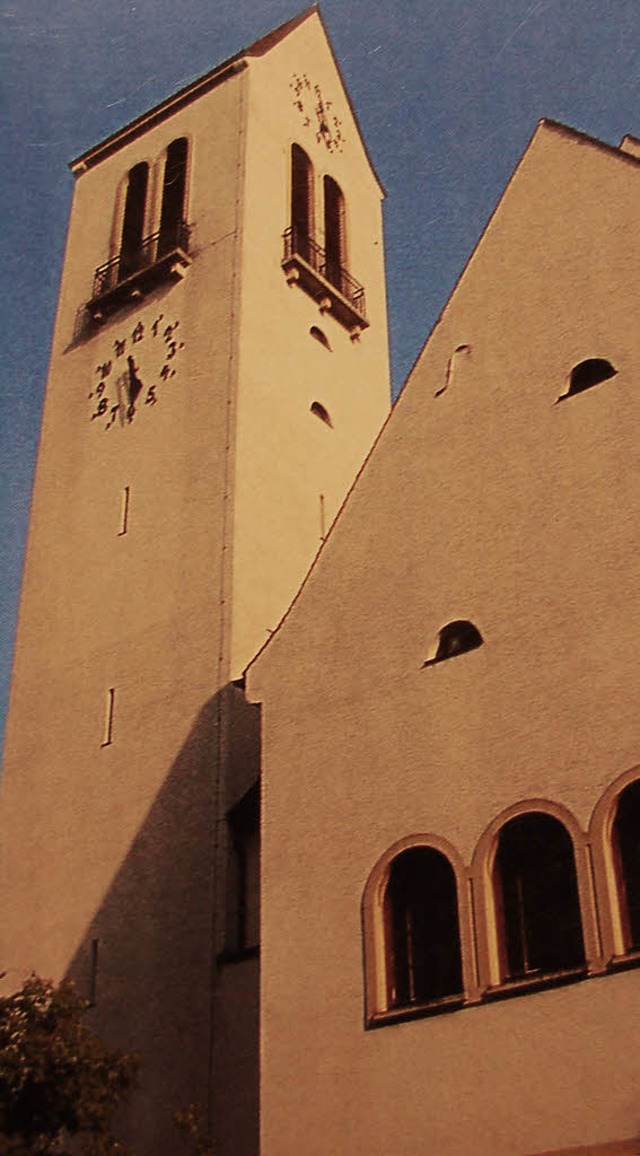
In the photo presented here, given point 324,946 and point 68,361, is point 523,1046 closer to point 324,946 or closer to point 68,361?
point 324,946

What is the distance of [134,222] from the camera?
29344 millimetres

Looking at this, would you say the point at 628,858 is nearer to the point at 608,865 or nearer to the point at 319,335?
the point at 608,865

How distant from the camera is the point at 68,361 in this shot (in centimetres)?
2797

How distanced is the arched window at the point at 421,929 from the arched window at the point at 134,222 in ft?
54.5

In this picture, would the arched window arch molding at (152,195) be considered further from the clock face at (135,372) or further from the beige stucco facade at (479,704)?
the beige stucco facade at (479,704)

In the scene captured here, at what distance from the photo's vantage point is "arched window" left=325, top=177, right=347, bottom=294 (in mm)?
29172

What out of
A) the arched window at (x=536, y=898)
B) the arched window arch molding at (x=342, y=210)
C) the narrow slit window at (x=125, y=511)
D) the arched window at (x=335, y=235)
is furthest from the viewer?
the arched window arch molding at (x=342, y=210)

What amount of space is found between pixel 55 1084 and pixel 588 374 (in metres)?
9.16

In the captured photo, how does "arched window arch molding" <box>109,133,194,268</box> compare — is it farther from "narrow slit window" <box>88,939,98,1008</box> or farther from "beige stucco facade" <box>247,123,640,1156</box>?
"narrow slit window" <box>88,939,98,1008</box>

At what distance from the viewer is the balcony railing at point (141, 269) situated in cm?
2688

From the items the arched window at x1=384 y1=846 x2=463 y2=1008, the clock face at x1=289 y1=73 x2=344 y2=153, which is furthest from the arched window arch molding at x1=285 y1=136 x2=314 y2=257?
the arched window at x1=384 y1=846 x2=463 y2=1008

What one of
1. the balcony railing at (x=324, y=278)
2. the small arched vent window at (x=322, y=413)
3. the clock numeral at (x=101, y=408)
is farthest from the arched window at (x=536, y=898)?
the balcony railing at (x=324, y=278)

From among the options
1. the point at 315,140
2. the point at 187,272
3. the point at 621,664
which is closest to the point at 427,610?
the point at 621,664

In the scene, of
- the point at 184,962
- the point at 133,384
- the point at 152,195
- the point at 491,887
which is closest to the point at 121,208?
the point at 152,195
